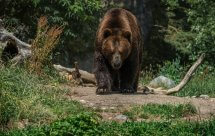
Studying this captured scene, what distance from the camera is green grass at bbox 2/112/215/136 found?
723cm

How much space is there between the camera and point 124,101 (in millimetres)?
11258

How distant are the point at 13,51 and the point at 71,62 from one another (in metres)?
7.82

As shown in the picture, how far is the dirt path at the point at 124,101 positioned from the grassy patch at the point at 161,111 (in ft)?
0.73

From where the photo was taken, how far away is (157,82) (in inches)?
651

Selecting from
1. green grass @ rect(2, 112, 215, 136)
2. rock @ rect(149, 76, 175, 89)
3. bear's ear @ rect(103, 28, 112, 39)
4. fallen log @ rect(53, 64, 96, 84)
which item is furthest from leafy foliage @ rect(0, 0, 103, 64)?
green grass @ rect(2, 112, 215, 136)

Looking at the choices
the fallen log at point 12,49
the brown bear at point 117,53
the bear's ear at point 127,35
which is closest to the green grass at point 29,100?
the fallen log at point 12,49

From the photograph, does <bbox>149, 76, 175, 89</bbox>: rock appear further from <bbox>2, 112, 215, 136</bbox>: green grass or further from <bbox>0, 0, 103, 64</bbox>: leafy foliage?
<bbox>2, 112, 215, 136</bbox>: green grass

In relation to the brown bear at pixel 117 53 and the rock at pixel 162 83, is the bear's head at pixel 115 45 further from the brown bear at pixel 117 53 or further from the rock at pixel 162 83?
the rock at pixel 162 83

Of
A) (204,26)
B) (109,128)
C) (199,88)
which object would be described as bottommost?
(199,88)

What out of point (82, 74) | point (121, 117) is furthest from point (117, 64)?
point (82, 74)

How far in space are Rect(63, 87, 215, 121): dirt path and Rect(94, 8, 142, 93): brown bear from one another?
427mm

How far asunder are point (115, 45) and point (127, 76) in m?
0.78

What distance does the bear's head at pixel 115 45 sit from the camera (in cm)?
1186

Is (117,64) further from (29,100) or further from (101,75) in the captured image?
(29,100)
